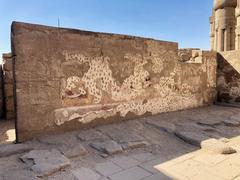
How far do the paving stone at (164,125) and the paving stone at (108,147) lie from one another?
1195mm

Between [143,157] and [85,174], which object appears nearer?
[85,174]

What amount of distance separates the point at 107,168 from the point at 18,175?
965 millimetres

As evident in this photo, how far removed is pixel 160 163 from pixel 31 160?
1586 mm

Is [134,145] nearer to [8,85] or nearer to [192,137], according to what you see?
[192,137]

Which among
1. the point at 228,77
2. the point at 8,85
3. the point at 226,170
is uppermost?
the point at 228,77

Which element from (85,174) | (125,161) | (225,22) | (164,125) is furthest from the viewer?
(225,22)

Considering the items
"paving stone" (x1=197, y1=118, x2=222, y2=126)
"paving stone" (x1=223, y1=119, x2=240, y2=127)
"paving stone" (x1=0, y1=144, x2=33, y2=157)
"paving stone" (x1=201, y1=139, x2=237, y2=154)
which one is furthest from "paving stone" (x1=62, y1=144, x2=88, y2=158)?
"paving stone" (x1=223, y1=119, x2=240, y2=127)

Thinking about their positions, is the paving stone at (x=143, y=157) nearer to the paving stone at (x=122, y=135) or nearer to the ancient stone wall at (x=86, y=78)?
the paving stone at (x=122, y=135)

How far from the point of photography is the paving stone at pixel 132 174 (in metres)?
2.26

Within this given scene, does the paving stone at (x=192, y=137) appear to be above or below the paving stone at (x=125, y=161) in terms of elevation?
above

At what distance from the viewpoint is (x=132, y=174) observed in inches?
92.4

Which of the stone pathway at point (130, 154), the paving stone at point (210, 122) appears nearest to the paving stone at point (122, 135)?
the stone pathway at point (130, 154)

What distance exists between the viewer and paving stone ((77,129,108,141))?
3348 mm

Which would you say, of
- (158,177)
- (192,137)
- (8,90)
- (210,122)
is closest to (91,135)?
(158,177)
